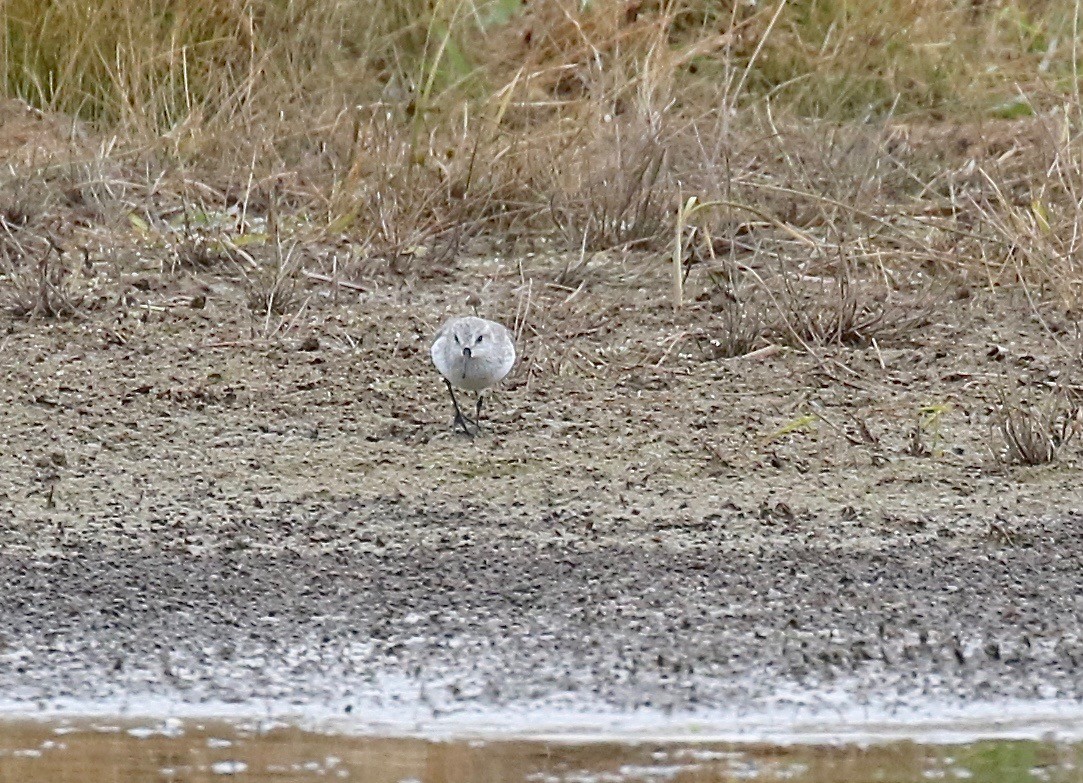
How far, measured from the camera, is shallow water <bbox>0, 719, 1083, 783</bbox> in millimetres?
3713

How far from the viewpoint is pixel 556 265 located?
310 inches

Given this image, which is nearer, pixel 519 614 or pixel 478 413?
pixel 519 614

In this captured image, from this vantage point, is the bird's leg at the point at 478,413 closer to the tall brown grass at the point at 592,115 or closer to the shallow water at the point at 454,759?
the tall brown grass at the point at 592,115

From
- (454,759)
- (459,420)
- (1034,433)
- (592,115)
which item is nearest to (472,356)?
(459,420)

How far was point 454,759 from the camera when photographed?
381 cm

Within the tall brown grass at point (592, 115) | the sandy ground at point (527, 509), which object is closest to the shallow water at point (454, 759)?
the sandy ground at point (527, 509)

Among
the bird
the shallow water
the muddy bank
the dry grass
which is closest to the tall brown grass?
the dry grass

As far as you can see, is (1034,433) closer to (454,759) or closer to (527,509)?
(527,509)

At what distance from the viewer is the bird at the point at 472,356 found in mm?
5984

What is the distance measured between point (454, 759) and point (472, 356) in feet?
7.49

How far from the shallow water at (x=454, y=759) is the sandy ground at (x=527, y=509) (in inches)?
9.1

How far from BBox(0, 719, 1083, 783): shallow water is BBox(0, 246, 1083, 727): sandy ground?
23 cm

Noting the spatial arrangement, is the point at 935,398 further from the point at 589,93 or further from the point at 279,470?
the point at 589,93

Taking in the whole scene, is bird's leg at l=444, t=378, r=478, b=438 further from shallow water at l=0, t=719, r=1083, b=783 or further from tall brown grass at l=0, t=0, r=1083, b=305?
shallow water at l=0, t=719, r=1083, b=783
